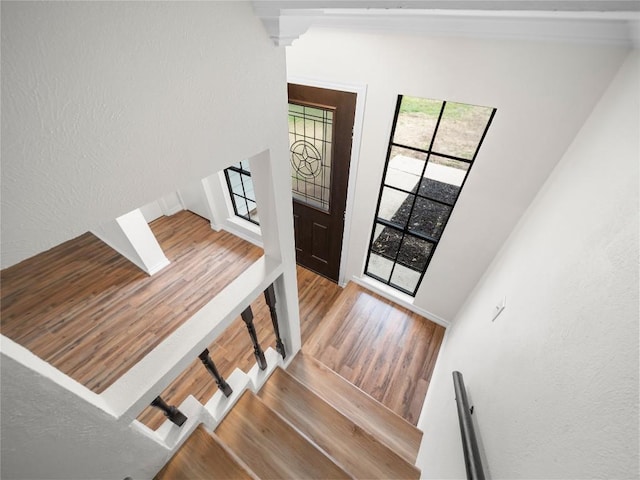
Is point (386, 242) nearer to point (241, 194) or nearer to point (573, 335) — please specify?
point (241, 194)

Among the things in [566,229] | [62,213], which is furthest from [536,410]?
[62,213]

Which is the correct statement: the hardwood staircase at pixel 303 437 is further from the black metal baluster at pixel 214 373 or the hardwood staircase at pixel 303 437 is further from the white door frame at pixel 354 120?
the white door frame at pixel 354 120

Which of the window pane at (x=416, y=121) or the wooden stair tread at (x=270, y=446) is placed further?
the window pane at (x=416, y=121)

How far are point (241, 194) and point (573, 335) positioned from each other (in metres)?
3.85

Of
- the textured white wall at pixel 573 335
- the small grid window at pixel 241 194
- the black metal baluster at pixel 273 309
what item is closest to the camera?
the textured white wall at pixel 573 335

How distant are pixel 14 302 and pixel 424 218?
5611 millimetres

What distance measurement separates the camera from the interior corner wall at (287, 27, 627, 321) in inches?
58.5

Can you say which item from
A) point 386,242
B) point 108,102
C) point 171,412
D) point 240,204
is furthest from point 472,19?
point 240,204

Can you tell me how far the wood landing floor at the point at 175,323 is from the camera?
8.39ft

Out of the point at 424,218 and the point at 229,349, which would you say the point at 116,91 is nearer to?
the point at 229,349

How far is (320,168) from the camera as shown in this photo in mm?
2824

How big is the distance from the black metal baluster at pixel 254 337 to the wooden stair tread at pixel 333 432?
9.7 inches

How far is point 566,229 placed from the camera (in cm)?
115

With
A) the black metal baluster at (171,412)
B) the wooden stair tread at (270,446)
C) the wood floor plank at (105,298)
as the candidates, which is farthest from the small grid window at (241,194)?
the black metal baluster at (171,412)
